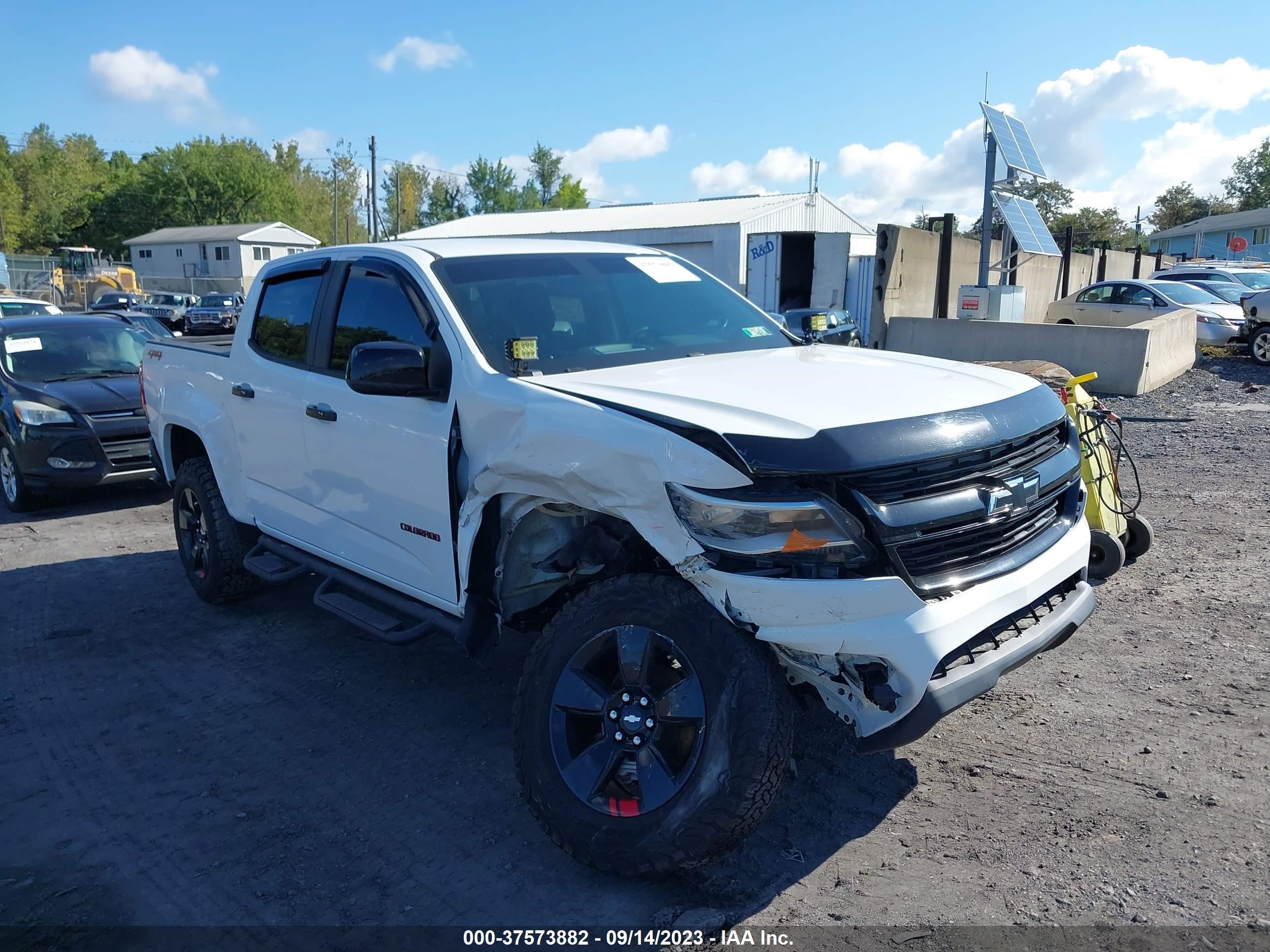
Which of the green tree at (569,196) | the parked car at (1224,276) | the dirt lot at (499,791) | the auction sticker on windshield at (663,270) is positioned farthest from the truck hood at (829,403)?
the green tree at (569,196)

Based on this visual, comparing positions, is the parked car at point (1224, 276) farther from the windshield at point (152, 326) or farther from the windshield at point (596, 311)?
the windshield at point (596, 311)

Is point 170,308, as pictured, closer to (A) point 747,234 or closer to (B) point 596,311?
(A) point 747,234

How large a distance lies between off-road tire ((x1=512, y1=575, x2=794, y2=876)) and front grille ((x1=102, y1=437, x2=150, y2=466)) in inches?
280

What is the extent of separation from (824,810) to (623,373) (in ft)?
5.93

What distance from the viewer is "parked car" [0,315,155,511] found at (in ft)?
27.7

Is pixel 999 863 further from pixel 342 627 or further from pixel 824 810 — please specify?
pixel 342 627

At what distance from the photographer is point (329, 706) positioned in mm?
4504

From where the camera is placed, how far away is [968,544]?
2975mm

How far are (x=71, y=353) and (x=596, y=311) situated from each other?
310 inches

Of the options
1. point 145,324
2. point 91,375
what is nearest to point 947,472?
point 91,375

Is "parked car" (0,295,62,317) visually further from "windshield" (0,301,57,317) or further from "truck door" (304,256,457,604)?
"truck door" (304,256,457,604)

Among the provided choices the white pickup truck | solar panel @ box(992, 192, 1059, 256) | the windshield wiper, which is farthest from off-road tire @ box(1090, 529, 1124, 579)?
solar panel @ box(992, 192, 1059, 256)

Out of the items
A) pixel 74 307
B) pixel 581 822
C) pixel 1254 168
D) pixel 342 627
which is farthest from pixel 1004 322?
pixel 1254 168

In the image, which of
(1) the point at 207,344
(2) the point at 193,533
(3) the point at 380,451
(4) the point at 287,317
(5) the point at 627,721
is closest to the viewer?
(5) the point at 627,721
